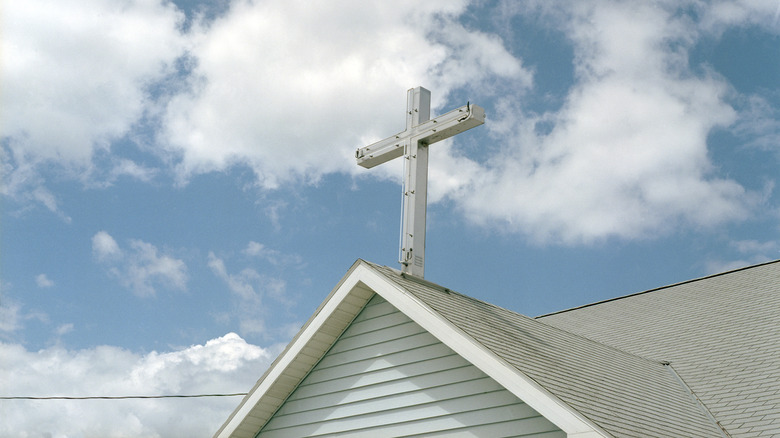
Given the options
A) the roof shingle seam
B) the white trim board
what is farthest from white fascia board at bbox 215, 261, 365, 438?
the roof shingle seam

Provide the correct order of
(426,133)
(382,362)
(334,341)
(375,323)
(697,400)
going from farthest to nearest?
1. (426,133)
2. (697,400)
3. (334,341)
4. (375,323)
5. (382,362)

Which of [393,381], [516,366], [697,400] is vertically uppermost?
[697,400]

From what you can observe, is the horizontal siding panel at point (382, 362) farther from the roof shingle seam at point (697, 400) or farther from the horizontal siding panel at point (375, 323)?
→ the roof shingle seam at point (697, 400)

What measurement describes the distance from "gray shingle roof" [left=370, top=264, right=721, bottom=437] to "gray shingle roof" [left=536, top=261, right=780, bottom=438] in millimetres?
472

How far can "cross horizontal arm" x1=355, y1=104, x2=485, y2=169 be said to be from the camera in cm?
988

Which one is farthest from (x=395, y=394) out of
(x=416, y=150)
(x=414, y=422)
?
(x=416, y=150)

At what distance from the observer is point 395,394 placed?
894 centimetres

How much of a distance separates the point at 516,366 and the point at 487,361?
0.31m

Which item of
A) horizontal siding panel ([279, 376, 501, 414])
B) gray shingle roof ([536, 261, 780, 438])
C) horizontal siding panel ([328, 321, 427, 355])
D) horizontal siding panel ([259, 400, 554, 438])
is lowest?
horizontal siding panel ([259, 400, 554, 438])

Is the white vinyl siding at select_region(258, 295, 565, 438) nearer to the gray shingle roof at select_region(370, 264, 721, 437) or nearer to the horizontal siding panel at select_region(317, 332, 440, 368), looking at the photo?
the horizontal siding panel at select_region(317, 332, 440, 368)

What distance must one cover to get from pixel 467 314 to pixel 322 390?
7.05ft

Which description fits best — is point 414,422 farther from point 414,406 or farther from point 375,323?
point 375,323

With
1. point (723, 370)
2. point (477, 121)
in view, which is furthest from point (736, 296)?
point (477, 121)

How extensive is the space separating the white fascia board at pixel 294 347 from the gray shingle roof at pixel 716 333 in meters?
4.76
